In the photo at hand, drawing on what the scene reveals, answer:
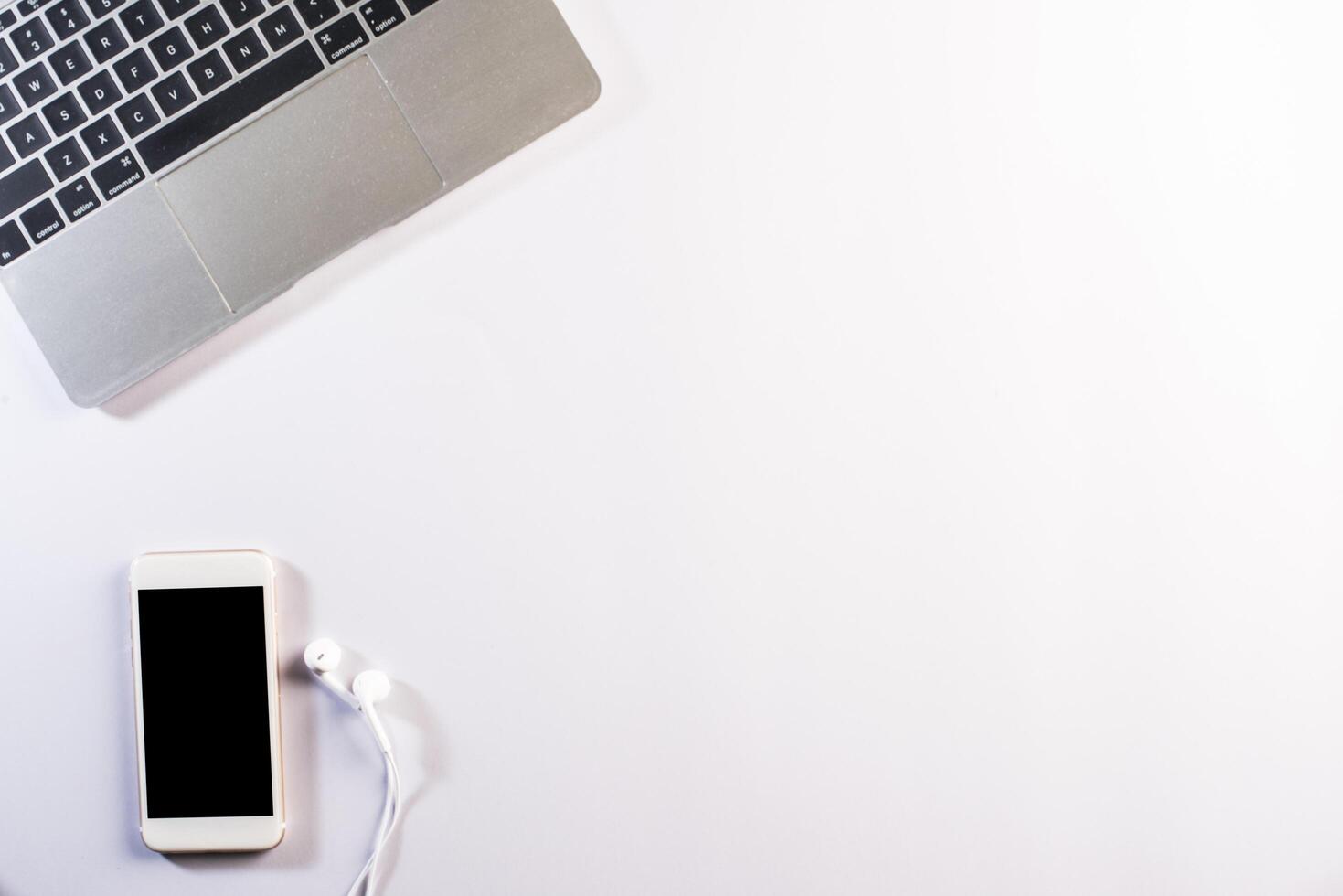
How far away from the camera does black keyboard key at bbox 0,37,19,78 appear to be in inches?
21.4

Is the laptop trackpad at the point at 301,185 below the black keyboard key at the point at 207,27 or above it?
below

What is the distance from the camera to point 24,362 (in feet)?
1.93

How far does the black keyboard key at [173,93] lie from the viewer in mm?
543

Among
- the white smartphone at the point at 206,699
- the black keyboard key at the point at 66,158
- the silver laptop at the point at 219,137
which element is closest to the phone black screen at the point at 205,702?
the white smartphone at the point at 206,699

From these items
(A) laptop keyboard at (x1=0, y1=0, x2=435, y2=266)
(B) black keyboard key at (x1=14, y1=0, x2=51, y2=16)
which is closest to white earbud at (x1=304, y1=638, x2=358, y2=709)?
(A) laptop keyboard at (x1=0, y1=0, x2=435, y2=266)

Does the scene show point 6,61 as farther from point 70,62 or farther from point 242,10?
point 242,10

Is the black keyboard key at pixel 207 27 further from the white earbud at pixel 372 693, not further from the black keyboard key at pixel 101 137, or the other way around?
the white earbud at pixel 372 693

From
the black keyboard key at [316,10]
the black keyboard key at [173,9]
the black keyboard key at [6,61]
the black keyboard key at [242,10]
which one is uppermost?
the black keyboard key at [6,61]

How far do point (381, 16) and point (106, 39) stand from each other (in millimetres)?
158


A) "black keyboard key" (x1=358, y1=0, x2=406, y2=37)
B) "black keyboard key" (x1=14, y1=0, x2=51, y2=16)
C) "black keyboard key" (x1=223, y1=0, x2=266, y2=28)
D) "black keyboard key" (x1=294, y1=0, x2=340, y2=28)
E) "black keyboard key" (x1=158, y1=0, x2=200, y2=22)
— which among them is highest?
"black keyboard key" (x1=14, y1=0, x2=51, y2=16)

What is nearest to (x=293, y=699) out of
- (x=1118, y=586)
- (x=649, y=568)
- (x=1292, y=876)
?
(x=649, y=568)

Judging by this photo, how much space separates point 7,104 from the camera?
1.79 ft

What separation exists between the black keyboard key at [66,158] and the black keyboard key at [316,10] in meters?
0.15

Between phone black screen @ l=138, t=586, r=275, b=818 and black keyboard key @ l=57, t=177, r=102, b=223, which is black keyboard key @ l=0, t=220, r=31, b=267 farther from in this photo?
phone black screen @ l=138, t=586, r=275, b=818
